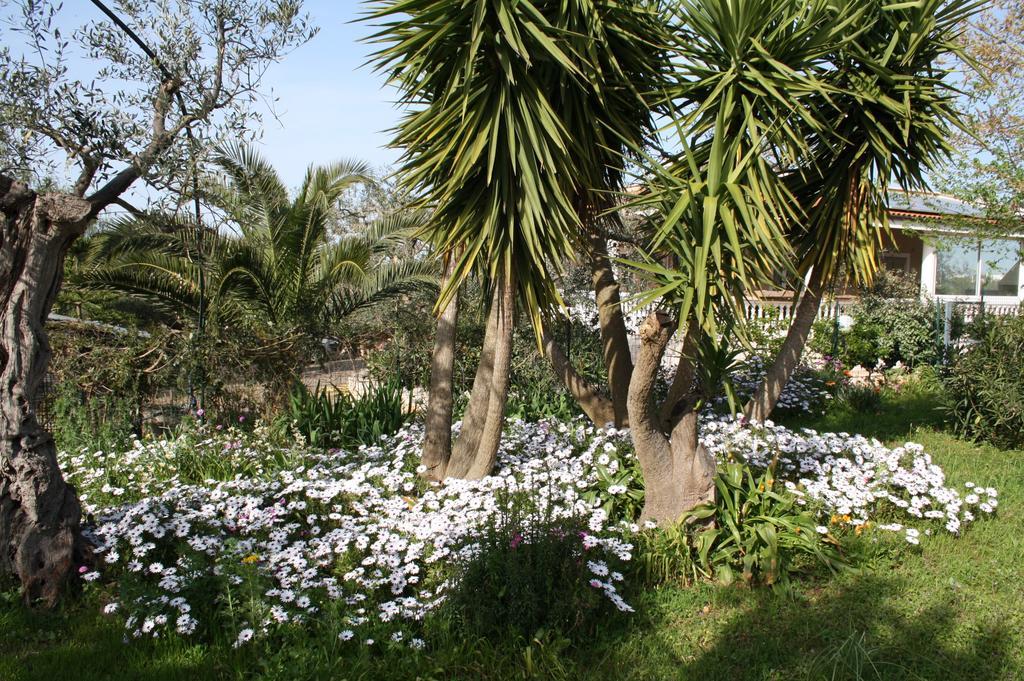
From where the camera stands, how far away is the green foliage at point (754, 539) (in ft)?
14.3

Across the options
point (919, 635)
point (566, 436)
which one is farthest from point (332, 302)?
point (919, 635)

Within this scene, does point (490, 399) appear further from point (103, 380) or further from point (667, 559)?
point (103, 380)

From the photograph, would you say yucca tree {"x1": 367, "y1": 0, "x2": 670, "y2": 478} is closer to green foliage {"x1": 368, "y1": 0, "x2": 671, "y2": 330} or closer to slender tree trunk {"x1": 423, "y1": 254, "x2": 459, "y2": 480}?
green foliage {"x1": 368, "y1": 0, "x2": 671, "y2": 330}

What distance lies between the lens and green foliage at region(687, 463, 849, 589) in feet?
14.3

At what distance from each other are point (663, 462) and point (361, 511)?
1.92 meters

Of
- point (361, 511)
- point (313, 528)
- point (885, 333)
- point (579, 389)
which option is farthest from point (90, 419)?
point (885, 333)

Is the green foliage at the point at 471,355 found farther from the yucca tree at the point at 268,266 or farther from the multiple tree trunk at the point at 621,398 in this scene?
the multiple tree trunk at the point at 621,398

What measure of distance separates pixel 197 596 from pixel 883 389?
9.57 metres

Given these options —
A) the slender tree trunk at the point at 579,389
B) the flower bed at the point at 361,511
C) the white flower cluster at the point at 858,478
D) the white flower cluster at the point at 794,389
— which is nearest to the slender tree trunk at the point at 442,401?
the flower bed at the point at 361,511

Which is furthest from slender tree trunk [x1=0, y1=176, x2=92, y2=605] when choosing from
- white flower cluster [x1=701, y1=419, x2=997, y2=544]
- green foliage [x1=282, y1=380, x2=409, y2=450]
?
white flower cluster [x1=701, y1=419, x2=997, y2=544]

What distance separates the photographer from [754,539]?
4488 millimetres

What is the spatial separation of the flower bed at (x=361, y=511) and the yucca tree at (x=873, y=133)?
1.51m

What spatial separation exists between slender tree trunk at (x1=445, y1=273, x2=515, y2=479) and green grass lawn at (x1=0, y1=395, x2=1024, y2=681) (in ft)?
5.79

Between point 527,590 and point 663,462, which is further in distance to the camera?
point 663,462
